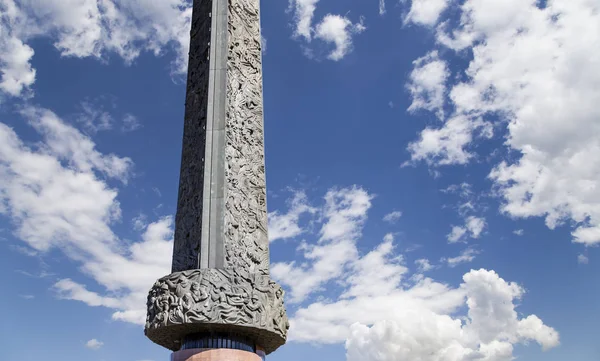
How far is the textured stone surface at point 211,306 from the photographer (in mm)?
12023

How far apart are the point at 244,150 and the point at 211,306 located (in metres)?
4.35

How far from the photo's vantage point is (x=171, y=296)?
12.4m

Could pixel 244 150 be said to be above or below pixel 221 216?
above

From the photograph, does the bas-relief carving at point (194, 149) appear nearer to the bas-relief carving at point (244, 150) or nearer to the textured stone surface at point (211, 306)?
the bas-relief carving at point (244, 150)

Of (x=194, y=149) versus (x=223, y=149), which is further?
(x=194, y=149)

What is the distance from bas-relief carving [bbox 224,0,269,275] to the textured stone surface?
0.62m

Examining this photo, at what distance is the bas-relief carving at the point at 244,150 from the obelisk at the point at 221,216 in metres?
0.03

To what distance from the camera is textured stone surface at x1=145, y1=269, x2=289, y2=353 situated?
12.0 m

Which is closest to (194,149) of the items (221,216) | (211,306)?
(221,216)

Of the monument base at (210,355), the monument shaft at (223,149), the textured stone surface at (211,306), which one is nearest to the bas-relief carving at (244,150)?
the monument shaft at (223,149)

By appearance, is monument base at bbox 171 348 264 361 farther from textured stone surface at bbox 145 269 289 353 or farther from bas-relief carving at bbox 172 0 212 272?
bas-relief carving at bbox 172 0 212 272

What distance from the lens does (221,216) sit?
13320 millimetres

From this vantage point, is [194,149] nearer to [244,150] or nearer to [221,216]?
[244,150]

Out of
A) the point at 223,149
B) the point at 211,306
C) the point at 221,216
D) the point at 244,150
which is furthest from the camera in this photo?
the point at 244,150
